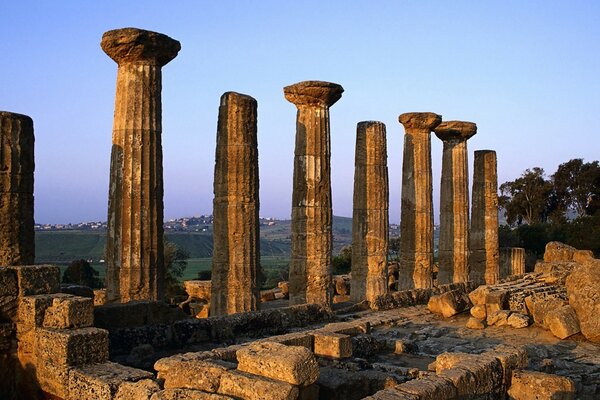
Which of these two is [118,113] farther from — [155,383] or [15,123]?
[155,383]

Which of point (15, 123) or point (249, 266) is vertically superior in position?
point (15, 123)

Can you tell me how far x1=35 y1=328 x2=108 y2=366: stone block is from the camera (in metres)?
8.55

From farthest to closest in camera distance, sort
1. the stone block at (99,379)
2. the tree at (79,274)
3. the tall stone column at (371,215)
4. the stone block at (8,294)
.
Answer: the tree at (79,274) → the tall stone column at (371,215) → the stone block at (8,294) → the stone block at (99,379)

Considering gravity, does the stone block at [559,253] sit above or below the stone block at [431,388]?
above

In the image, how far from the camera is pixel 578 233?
4138 cm

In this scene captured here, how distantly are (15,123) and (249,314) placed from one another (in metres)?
5.52

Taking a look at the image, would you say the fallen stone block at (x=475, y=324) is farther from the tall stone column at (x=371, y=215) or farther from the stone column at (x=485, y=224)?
the stone column at (x=485, y=224)

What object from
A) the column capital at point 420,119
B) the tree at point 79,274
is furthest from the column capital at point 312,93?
the tree at point 79,274

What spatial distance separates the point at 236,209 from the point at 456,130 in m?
13.2

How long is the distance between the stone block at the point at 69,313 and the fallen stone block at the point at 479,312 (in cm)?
1079

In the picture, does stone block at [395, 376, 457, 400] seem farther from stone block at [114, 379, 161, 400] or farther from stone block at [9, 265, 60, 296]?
stone block at [9, 265, 60, 296]

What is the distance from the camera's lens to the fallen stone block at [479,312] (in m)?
16.9

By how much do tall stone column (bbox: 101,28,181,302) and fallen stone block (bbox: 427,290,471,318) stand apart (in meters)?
7.57

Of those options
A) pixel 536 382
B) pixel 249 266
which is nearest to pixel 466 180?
pixel 249 266
